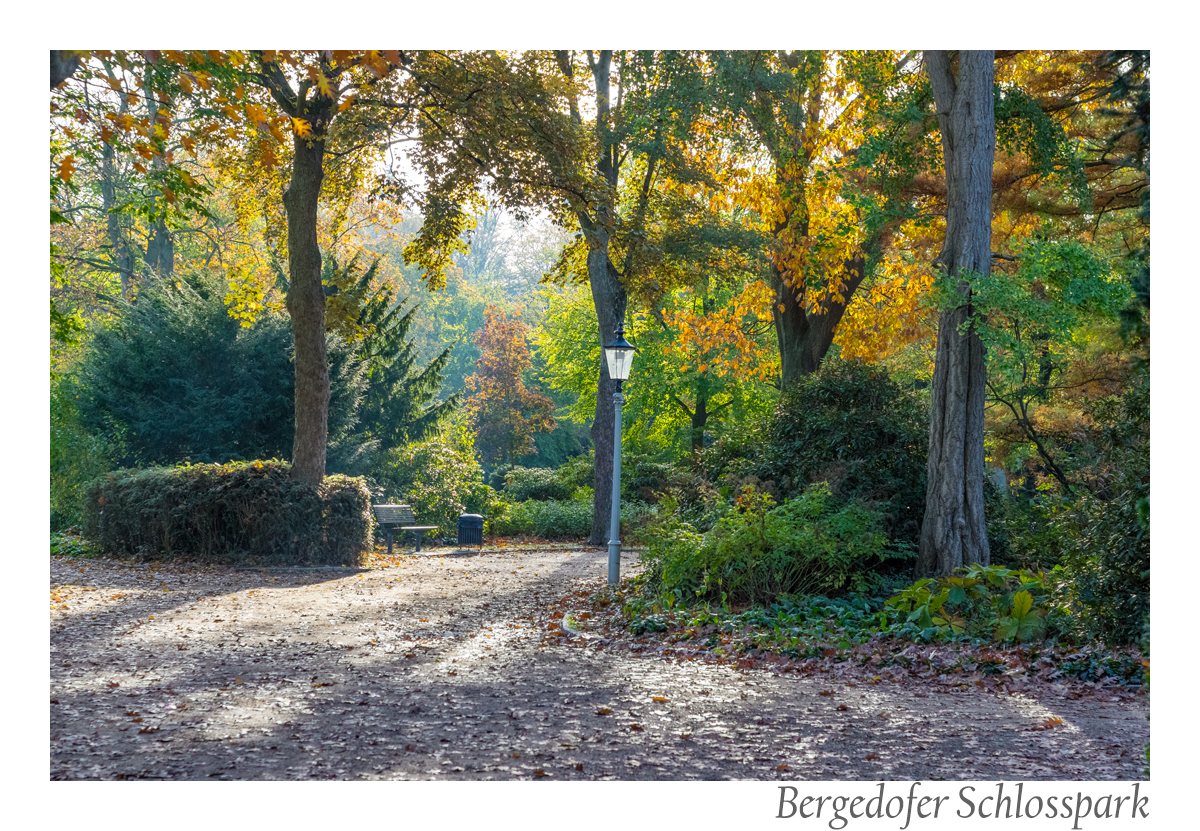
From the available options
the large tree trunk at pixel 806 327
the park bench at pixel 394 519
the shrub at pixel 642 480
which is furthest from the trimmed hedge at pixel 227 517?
the shrub at pixel 642 480

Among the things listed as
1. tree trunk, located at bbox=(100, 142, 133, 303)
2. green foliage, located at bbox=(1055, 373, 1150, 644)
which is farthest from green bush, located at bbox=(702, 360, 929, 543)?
tree trunk, located at bbox=(100, 142, 133, 303)

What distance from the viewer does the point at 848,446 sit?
9367 millimetres

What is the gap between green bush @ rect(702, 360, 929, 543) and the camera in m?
9.00

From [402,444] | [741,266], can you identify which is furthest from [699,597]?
[402,444]

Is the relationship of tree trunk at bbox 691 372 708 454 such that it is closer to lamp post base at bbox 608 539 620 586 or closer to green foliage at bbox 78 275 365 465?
green foliage at bbox 78 275 365 465

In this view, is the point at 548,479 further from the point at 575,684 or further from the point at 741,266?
the point at 575,684

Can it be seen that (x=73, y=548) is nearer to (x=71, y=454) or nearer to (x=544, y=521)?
(x=71, y=454)

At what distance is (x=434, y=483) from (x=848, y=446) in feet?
37.8

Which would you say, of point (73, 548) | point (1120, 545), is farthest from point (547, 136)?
point (73, 548)

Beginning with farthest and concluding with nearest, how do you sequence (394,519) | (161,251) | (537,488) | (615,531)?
(161,251)
(537,488)
(394,519)
(615,531)

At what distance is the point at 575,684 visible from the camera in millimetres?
5359

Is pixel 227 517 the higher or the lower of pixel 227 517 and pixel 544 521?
the higher

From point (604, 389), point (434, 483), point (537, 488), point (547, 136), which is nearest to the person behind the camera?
point (547, 136)
